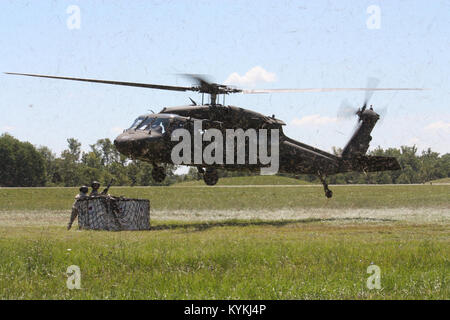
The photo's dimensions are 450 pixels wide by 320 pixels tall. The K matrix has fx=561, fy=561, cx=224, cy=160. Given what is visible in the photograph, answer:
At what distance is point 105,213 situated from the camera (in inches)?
899

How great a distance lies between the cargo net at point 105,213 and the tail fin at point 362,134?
711 inches

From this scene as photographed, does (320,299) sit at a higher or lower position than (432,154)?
lower

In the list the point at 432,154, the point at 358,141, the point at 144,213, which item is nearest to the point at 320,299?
the point at 144,213

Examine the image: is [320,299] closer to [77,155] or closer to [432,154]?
[77,155]

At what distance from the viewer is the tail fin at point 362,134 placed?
36.9m

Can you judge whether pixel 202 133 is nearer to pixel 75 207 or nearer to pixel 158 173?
pixel 158 173

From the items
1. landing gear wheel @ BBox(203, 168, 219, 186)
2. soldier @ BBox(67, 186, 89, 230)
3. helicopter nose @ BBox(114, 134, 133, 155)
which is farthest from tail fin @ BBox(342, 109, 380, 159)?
soldier @ BBox(67, 186, 89, 230)

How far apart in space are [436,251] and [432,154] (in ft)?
535

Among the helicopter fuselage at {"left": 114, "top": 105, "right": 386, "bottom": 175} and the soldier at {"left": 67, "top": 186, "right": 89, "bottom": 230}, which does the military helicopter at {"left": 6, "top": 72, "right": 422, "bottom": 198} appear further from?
the soldier at {"left": 67, "top": 186, "right": 89, "bottom": 230}

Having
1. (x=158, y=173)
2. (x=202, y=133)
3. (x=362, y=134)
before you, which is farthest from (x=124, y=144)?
(x=362, y=134)

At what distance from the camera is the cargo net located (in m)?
22.8

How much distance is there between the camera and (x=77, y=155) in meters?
137

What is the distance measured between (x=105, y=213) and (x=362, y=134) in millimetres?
20535

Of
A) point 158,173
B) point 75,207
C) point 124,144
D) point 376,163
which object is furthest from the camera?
point 376,163
